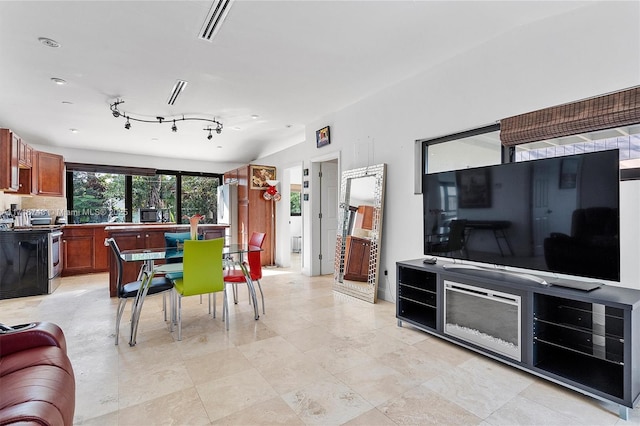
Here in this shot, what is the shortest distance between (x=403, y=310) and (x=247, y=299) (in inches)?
81.2

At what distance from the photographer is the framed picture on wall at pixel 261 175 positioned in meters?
6.68

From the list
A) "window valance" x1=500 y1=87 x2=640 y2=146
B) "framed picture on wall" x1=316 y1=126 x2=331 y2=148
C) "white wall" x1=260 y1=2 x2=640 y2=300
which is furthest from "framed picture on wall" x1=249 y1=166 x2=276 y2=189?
"window valance" x1=500 y1=87 x2=640 y2=146

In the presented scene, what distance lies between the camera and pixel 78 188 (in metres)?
6.93

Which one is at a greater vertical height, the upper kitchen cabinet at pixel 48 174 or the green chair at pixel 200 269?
the upper kitchen cabinet at pixel 48 174

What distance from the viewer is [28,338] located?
1663 mm

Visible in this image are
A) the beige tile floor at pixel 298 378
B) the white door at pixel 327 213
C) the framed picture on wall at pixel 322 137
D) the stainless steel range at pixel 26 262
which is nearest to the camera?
the beige tile floor at pixel 298 378

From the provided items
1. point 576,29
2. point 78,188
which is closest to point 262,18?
point 576,29

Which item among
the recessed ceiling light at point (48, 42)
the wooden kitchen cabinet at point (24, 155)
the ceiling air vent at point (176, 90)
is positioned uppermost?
the ceiling air vent at point (176, 90)

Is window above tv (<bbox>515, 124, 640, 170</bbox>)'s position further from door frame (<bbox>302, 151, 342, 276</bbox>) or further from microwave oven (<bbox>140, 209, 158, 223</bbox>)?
microwave oven (<bbox>140, 209, 158, 223</bbox>)

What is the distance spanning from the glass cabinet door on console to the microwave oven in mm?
5783

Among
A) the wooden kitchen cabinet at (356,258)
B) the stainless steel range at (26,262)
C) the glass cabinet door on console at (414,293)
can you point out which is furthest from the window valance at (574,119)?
the stainless steel range at (26,262)

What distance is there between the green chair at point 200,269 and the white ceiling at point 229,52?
1835mm

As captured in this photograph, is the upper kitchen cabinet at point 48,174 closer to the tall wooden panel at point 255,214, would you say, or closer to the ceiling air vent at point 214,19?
the tall wooden panel at point 255,214

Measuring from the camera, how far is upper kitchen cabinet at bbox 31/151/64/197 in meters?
5.71
